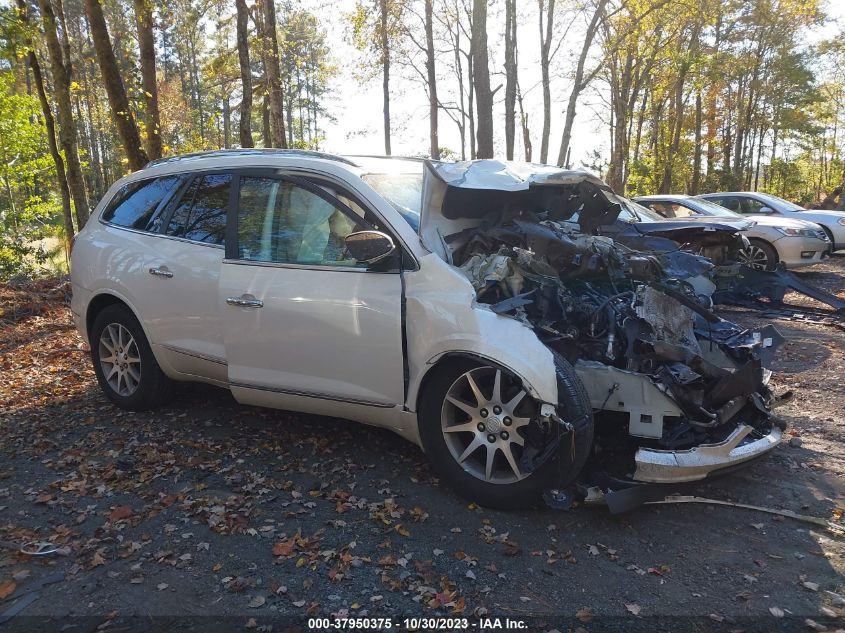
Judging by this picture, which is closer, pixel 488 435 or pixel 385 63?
pixel 488 435

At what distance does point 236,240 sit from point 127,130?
722 centimetres

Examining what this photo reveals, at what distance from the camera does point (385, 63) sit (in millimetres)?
26062

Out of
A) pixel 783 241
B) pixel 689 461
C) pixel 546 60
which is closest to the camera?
pixel 689 461

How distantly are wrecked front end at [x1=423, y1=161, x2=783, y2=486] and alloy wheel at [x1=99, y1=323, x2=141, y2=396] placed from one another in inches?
105

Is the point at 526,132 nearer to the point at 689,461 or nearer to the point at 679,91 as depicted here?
the point at 679,91

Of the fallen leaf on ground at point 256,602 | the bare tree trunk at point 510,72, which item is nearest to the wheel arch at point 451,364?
the fallen leaf on ground at point 256,602

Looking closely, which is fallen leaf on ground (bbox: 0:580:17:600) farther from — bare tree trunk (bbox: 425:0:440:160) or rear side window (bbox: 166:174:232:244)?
bare tree trunk (bbox: 425:0:440:160)

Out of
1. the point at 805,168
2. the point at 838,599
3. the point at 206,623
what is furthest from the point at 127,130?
the point at 805,168

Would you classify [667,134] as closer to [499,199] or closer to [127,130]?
[127,130]

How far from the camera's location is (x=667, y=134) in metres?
39.6

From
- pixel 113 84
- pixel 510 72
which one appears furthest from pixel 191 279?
pixel 510 72

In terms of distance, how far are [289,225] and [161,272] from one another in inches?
45.3

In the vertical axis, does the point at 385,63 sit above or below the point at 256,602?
above

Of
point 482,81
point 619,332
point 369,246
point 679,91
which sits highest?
point 679,91
